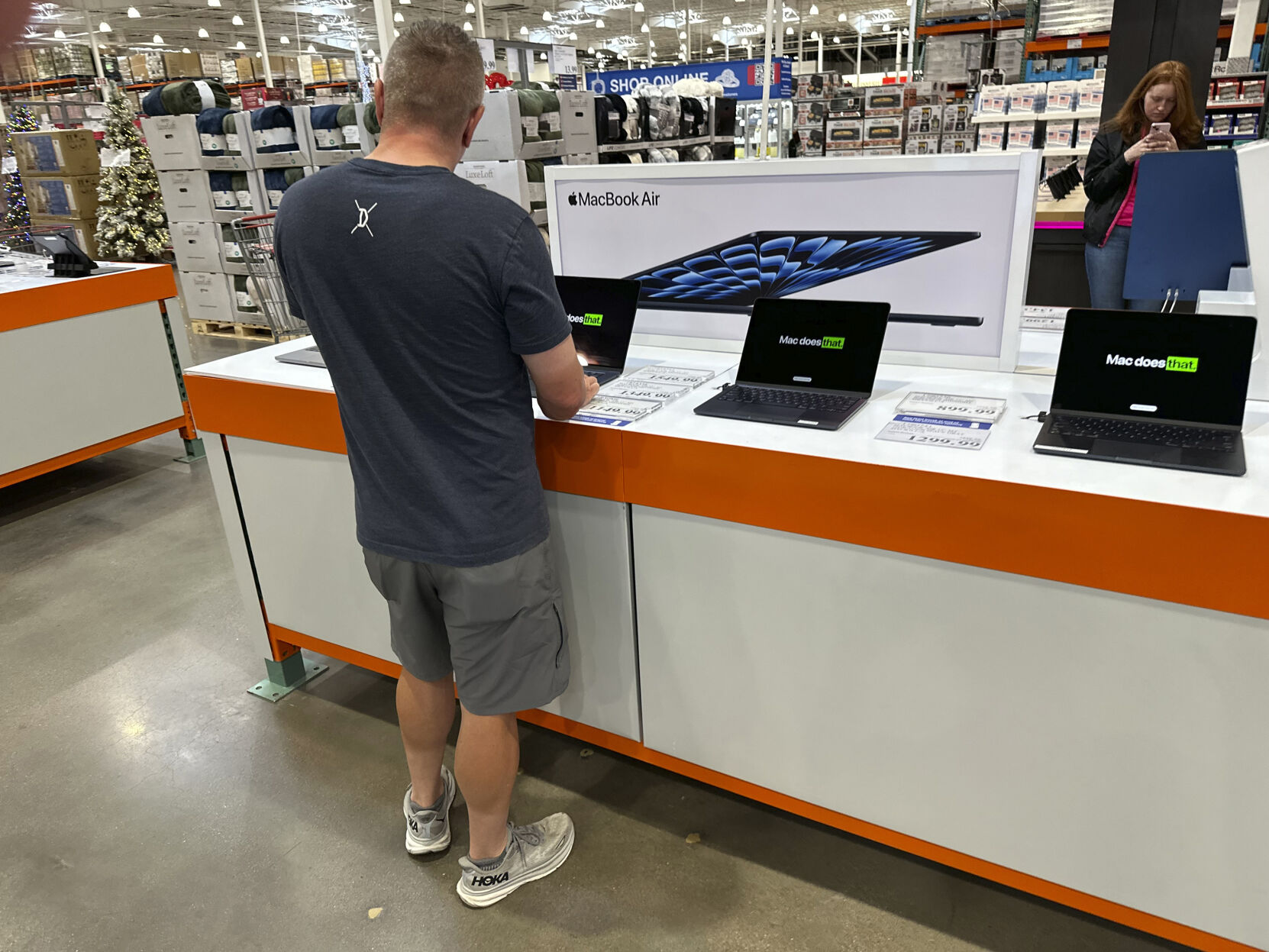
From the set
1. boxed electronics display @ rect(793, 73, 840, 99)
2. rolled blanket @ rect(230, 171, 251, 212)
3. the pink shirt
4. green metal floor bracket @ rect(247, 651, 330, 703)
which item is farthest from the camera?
boxed electronics display @ rect(793, 73, 840, 99)

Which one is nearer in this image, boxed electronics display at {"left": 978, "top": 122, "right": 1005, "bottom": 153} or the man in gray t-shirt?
the man in gray t-shirt

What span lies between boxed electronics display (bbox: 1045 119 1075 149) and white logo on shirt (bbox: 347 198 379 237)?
6402mm

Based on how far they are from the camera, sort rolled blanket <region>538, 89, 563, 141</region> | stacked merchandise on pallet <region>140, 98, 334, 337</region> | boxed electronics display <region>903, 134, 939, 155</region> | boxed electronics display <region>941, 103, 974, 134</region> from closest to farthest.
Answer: rolled blanket <region>538, 89, 563, 141</region>, stacked merchandise on pallet <region>140, 98, 334, 337</region>, boxed electronics display <region>903, 134, 939, 155</region>, boxed electronics display <region>941, 103, 974, 134</region>

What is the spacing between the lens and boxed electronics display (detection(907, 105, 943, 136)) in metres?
7.87

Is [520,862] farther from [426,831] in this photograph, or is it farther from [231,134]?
[231,134]

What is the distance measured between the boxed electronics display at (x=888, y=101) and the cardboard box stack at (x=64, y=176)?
346 inches

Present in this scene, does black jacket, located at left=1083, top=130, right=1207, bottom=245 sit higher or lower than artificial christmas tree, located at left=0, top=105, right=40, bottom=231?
lower

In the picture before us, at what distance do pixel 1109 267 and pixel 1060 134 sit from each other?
2806 millimetres

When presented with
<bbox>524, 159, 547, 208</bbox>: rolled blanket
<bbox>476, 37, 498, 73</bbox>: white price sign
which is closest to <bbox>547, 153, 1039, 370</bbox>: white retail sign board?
<bbox>524, 159, 547, 208</bbox>: rolled blanket

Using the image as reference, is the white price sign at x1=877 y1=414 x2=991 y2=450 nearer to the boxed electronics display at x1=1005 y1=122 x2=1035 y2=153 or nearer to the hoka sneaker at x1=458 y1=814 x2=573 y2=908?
the hoka sneaker at x1=458 y1=814 x2=573 y2=908

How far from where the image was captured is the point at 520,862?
6.77ft

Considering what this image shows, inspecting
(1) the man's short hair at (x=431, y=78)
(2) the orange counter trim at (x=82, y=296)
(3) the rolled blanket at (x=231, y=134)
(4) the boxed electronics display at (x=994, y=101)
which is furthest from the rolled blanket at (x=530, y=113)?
(1) the man's short hair at (x=431, y=78)

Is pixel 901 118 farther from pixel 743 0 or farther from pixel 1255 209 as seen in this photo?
pixel 743 0

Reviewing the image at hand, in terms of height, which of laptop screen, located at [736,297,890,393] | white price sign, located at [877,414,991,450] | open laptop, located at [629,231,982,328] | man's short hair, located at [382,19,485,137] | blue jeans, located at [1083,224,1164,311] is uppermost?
man's short hair, located at [382,19,485,137]
